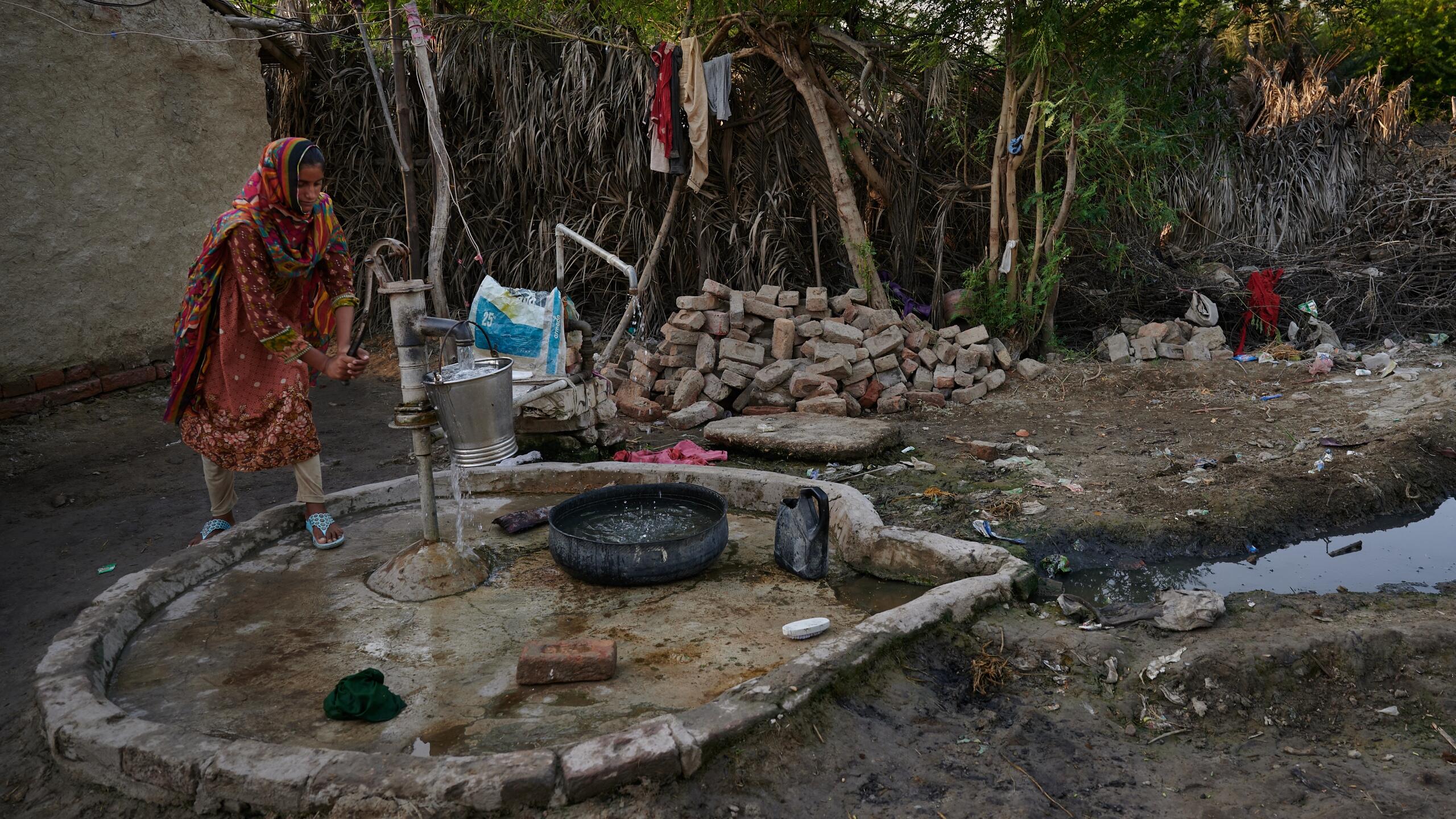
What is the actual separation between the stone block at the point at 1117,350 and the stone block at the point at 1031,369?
590mm

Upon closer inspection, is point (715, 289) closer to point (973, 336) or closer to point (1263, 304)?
point (973, 336)

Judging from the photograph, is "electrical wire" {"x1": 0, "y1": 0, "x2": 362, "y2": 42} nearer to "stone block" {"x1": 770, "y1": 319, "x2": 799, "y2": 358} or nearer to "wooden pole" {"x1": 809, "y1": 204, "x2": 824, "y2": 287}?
"wooden pole" {"x1": 809, "y1": 204, "x2": 824, "y2": 287}

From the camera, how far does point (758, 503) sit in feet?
13.6

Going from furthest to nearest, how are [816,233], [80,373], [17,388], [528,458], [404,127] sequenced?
[816,233] → [404,127] → [80,373] → [17,388] → [528,458]

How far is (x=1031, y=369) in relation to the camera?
700cm

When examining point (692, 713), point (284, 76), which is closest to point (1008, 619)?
point (692, 713)

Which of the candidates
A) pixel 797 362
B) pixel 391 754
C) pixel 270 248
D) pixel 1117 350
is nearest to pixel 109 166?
pixel 270 248

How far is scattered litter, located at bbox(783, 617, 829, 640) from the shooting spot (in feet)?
9.57

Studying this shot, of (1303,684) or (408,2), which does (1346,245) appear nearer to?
(1303,684)

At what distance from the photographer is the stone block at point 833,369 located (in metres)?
6.57

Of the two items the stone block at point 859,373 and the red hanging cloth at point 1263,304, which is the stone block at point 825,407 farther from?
the red hanging cloth at point 1263,304

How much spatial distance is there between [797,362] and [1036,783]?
15.6 ft

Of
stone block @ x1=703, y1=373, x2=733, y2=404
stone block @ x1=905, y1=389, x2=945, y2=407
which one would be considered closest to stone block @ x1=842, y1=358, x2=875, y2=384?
stone block @ x1=905, y1=389, x2=945, y2=407

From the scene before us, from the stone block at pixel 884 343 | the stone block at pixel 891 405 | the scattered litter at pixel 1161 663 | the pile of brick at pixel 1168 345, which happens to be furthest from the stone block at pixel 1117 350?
the scattered litter at pixel 1161 663
